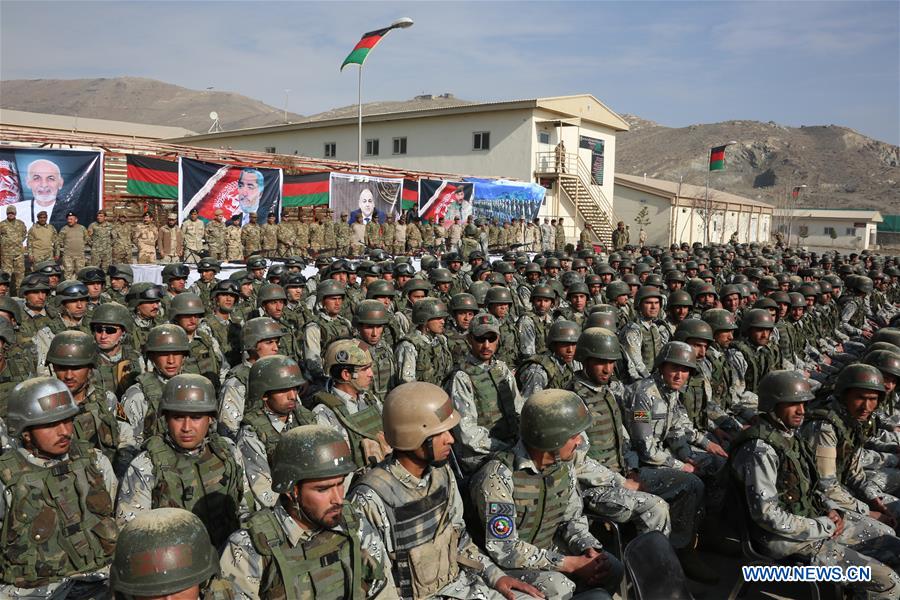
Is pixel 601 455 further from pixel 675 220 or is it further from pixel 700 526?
pixel 675 220

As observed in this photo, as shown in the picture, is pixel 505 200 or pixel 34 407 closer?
pixel 34 407

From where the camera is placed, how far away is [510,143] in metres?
35.5

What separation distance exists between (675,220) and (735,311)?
34481 mm

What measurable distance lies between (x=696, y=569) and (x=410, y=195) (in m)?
20.7

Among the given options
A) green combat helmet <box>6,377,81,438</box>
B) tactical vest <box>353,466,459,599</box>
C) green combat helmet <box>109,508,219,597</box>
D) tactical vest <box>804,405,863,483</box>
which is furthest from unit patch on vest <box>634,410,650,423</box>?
green combat helmet <box>6,377,81,438</box>

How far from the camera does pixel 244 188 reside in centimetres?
1911

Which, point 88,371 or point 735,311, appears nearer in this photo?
point 88,371

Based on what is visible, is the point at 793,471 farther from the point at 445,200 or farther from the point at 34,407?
the point at 445,200

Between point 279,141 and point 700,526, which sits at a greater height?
point 279,141

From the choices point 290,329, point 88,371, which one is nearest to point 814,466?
point 88,371

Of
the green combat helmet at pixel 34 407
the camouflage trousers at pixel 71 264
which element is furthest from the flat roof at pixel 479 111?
the green combat helmet at pixel 34 407

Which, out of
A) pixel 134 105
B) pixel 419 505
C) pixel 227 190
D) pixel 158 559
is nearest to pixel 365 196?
pixel 227 190

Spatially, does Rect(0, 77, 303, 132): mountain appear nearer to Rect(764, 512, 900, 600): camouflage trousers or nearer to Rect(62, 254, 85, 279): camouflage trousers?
Rect(62, 254, 85, 279): camouflage trousers

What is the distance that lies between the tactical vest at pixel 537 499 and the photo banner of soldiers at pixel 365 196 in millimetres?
17975
